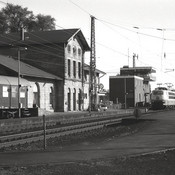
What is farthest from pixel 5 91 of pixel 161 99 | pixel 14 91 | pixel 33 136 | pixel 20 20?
pixel 20 20

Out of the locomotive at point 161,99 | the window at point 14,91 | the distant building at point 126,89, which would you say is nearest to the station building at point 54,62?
the locomotive at point 161,99

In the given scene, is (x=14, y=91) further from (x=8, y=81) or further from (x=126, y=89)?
(x=126, y=89)

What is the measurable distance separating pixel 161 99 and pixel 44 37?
75.9 ft

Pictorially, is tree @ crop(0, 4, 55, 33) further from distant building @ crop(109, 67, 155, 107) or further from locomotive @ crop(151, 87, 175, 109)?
locomotive @ crop(151, 87, 175, 109)

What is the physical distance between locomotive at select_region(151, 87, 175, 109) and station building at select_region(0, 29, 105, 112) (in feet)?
40.3

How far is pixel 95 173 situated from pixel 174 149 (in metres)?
4.52

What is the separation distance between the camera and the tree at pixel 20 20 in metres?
70.5

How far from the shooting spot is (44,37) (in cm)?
5450

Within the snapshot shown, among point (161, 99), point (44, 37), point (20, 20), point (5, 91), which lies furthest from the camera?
point (20, 20)

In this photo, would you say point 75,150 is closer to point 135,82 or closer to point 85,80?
point 85,80

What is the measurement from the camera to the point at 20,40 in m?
54.0

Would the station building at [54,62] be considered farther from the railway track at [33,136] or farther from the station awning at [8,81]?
the railway track at [33,136]

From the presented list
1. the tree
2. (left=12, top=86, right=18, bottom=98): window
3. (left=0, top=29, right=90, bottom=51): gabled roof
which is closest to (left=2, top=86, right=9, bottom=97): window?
(left=12, top=86, right=18, bottom=98): window

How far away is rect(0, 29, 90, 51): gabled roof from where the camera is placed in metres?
53.2
